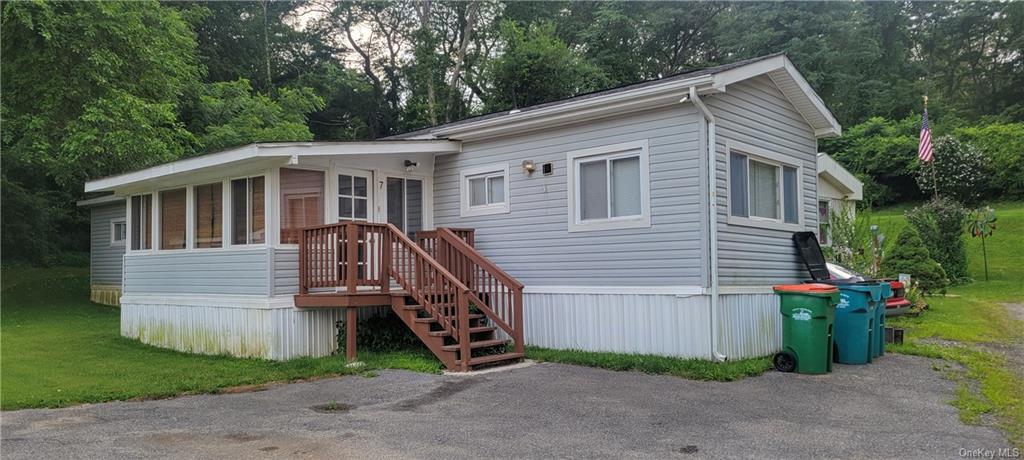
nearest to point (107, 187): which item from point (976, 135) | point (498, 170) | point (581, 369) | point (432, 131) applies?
point (432, 131)

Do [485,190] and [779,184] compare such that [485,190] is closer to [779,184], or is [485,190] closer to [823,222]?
[779,184]

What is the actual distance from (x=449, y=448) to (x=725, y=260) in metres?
4.78

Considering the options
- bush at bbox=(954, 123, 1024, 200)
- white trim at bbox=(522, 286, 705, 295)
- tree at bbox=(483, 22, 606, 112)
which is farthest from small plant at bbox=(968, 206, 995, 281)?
white trim at bbox=(522, 286, 705, 295)

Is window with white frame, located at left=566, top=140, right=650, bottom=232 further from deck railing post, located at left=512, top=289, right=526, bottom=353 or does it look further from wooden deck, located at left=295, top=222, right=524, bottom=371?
wooden deck, located at left=295, top=222, right=524, bottom=371

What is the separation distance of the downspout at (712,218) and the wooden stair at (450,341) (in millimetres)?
2346

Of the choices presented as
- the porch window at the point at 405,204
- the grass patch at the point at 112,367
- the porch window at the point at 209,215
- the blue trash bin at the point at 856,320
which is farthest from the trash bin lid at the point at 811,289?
the porch window at the point at 209,215

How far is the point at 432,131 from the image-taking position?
11148mm

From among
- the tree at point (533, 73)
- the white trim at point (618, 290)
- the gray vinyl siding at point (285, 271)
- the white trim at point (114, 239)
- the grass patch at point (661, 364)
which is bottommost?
the grass patch at point (661, 364)

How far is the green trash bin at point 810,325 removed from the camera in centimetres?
773

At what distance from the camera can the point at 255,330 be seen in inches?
374

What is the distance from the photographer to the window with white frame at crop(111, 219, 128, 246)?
17.5 m

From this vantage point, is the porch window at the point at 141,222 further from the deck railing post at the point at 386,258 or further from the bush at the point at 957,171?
the bush at the point at 957,171

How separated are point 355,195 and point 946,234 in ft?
62.9

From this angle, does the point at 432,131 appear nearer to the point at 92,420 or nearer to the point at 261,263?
the point at 261,263
